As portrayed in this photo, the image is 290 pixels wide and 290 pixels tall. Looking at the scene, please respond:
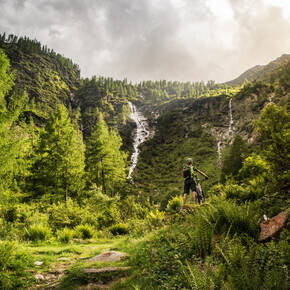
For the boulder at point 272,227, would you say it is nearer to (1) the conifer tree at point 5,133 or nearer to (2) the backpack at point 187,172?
(2) the backpack at point 187,172

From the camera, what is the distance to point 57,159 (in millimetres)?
15227

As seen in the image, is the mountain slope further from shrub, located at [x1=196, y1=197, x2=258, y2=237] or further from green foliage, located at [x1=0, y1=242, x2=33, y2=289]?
green foliage, located at [x1=0, y1=242, x2=33, y2=289]

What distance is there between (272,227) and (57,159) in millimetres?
15549

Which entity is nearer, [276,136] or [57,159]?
[276,136]

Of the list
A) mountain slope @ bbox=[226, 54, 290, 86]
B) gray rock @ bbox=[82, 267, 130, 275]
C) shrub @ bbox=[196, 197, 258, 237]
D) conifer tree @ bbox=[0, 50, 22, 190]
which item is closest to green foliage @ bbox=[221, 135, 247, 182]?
shrub @ bbox=[196, 197, 258, 237]

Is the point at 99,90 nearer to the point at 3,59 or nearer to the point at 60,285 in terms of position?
the point at 3,59

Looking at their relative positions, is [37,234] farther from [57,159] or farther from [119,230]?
[57,159]

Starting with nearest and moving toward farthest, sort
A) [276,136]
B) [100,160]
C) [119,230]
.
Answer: [276,136] → [119,230] → [100,160]

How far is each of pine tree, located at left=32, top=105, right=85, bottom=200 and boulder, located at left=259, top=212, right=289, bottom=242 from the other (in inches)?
592

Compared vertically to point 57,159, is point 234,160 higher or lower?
lower

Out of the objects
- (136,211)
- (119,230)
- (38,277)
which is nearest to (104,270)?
(38,277)

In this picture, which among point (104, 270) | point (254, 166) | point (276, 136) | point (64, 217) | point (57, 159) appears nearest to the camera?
point (104, 270)

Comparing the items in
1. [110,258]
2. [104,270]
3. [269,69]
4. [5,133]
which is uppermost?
[269,69]

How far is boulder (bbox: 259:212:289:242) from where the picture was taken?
3.00 meters
